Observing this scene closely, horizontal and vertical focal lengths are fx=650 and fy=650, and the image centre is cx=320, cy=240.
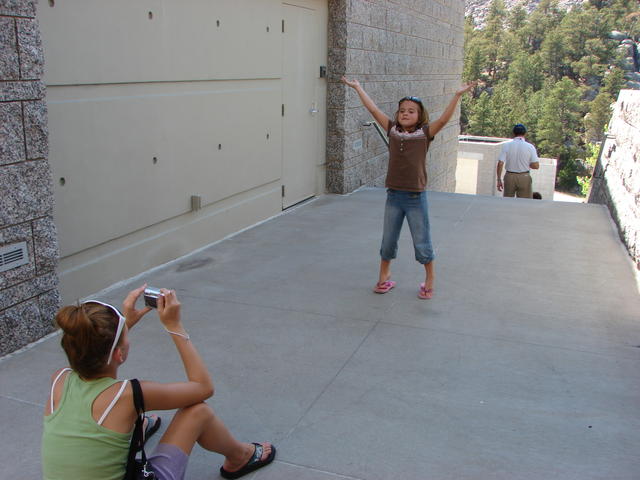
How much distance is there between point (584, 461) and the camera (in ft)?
9.98

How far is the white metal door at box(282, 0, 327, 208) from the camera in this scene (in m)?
8.04

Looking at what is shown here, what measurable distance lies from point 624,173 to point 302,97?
13.5 ft

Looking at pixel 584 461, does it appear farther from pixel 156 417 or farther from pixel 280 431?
pixel 156 417

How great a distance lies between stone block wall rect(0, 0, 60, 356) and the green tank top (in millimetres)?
2017

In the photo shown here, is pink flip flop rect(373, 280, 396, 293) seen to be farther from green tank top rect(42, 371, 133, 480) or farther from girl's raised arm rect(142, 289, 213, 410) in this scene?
green tank top rect(42, 371, 133, 480)

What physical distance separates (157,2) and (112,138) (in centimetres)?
126

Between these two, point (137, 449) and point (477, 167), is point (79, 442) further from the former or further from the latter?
point (477, 167)

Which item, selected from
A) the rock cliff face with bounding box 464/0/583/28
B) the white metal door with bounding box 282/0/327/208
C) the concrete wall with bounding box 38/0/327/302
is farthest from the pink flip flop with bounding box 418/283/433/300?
the rock cliff face with bounding box 464/0/583/28

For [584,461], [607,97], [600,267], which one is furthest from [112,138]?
[607,97]

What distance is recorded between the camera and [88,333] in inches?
81.4

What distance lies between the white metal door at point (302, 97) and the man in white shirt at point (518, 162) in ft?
9.16

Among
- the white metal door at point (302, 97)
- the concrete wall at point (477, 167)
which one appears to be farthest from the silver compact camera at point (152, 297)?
the concrete wall at point (477, 167)

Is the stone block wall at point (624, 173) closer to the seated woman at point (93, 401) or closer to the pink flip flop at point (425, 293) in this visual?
the pink flip flop at point (425, 293)

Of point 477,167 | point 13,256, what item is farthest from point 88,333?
point 477,167
